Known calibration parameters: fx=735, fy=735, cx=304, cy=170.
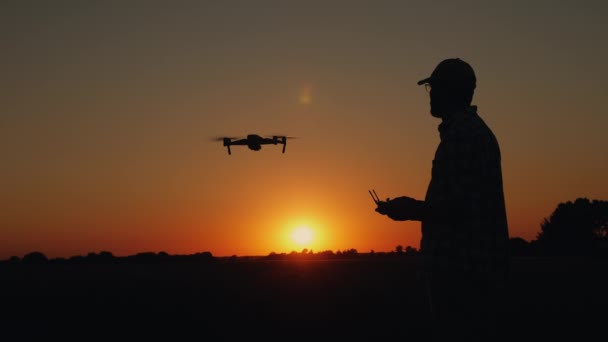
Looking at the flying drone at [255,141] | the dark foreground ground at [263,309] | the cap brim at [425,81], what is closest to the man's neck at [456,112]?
the cap brim at [425,81]

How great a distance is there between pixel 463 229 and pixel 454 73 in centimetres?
126

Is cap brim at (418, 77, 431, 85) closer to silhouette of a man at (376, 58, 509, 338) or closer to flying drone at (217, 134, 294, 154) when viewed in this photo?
silhouette of a man at (376, 58, 509, 338)

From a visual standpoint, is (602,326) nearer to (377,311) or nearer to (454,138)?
(377,311)

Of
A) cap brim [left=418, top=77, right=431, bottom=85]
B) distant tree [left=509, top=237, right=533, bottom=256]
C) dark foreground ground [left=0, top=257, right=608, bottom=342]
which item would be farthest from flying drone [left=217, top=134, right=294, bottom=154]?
distant tree [left=509, top=237, right=533, bottom=256]

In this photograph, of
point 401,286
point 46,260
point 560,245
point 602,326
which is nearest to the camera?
point 602,326

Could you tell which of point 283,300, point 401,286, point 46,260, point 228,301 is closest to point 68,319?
point 228,301

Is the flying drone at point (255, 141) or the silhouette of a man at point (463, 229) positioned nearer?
the silhouette of a man at point (463, 229)

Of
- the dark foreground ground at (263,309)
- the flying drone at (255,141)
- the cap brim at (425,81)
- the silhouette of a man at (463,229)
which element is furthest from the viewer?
the flying drone at (255,141)

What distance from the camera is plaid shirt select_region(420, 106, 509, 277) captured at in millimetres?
5043

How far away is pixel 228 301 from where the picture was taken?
61.8ft

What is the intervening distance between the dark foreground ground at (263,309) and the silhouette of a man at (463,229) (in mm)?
4612

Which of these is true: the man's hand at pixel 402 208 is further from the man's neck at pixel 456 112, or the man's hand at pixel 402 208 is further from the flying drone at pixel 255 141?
the flying drone at pixel 255 141

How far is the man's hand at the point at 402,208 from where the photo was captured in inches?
201

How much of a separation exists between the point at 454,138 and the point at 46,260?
60047 mm
